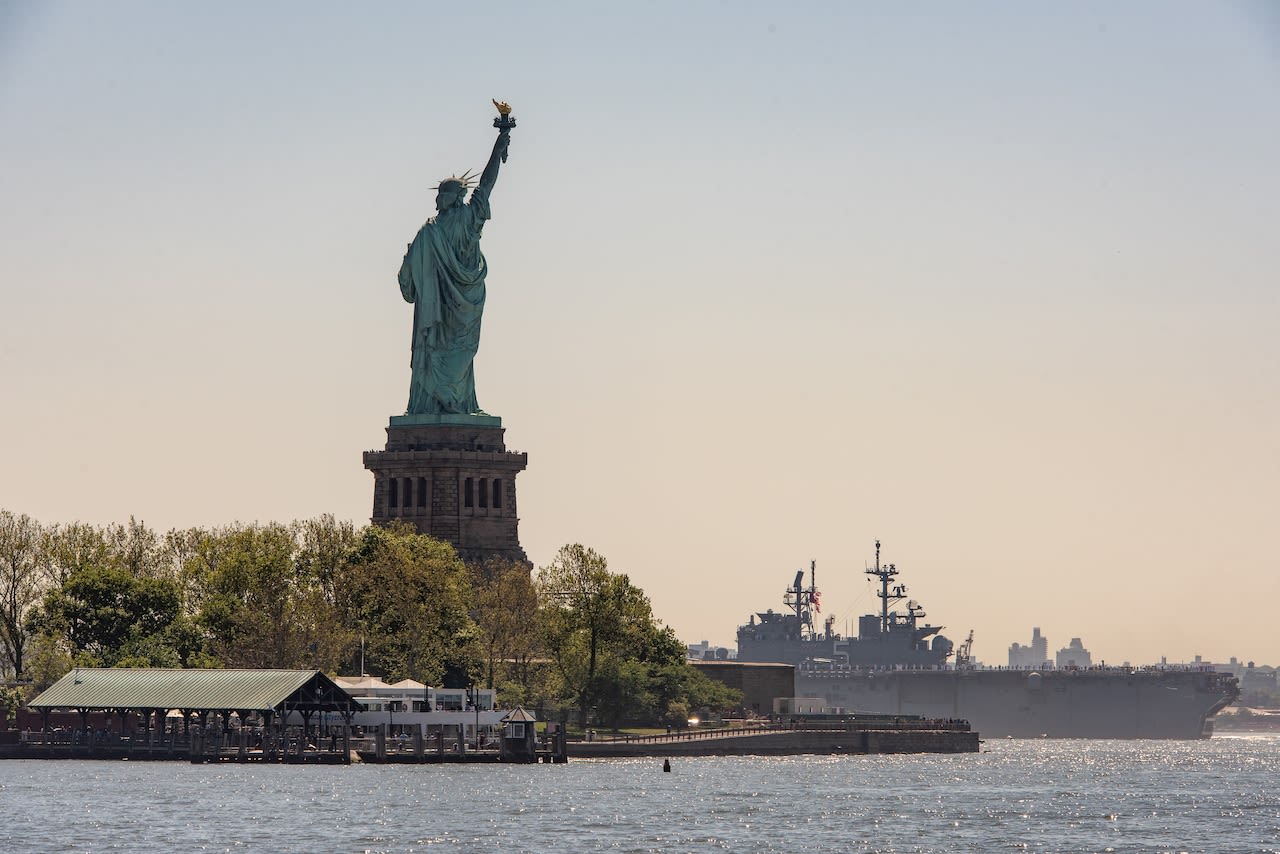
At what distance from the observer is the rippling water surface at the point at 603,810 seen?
9544cm

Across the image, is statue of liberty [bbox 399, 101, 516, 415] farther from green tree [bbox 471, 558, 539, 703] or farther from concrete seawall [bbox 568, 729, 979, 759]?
concrete seawall [bbox 568, 729, 979, 759]

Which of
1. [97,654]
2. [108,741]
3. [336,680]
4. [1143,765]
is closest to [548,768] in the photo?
[336,680]

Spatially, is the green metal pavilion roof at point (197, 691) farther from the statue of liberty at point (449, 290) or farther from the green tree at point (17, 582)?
the statue of liberty at point (449, 290)

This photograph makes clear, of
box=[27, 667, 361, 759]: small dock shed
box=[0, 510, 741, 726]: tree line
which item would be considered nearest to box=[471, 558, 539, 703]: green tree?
box=[0, 510, 741, 726]: tree line

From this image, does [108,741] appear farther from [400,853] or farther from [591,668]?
[400,853]

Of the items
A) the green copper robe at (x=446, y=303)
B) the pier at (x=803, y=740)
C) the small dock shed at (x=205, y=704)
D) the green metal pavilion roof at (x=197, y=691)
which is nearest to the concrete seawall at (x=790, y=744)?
the pier at (x=803, y=740)

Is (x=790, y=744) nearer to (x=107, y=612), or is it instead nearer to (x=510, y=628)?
(x=510, y=628)

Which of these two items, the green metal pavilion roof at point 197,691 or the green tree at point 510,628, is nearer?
the green metal pavilion roof at point 197,691

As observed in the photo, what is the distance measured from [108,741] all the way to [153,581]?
788 inches

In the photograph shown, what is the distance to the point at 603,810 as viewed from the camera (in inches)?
4296

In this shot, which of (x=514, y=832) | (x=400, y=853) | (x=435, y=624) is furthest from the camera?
(x=435, y=624)

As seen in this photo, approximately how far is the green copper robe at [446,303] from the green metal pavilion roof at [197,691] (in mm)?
53718

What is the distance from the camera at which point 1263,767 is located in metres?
189

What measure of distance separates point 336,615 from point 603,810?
55.6m
